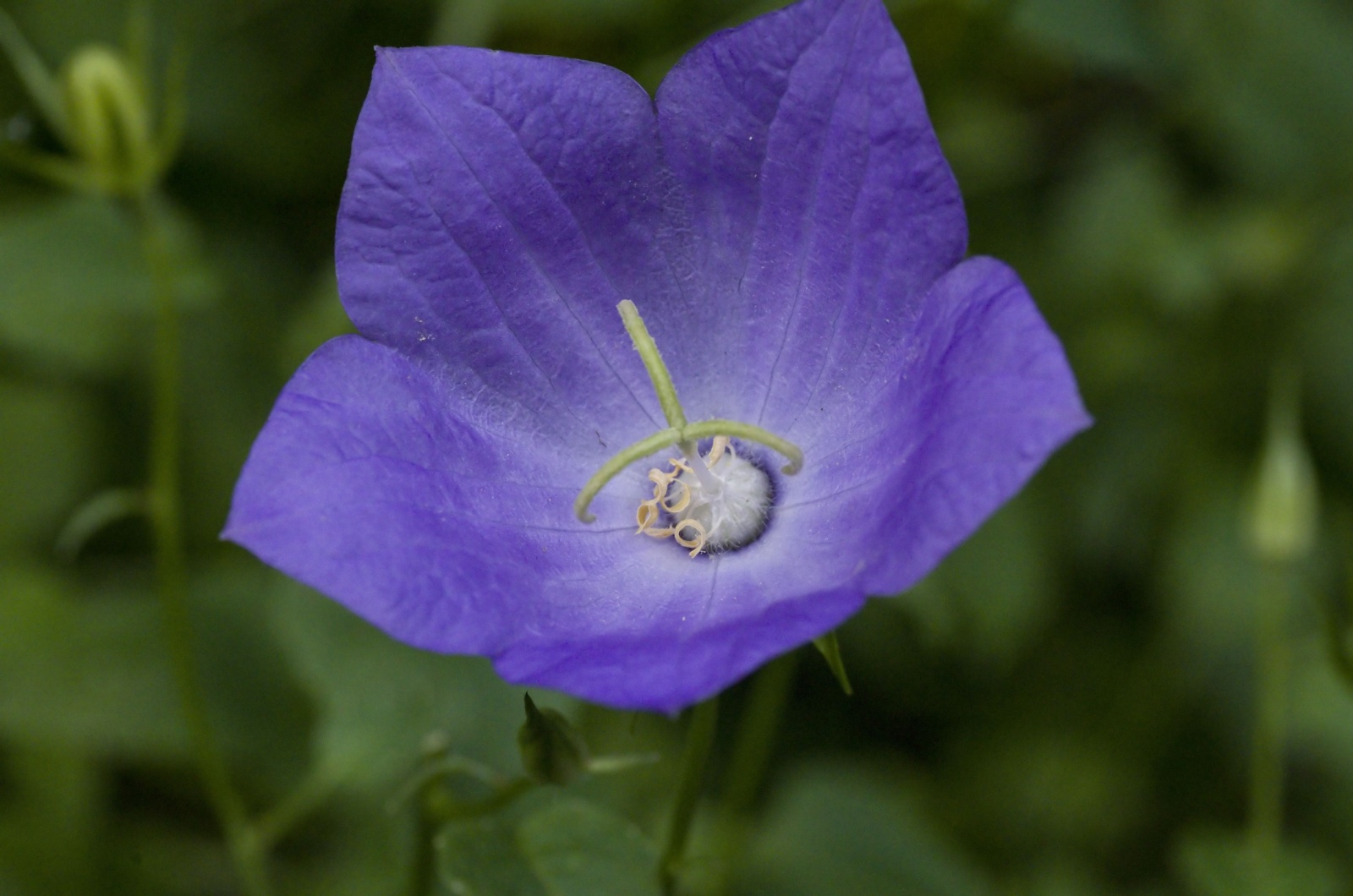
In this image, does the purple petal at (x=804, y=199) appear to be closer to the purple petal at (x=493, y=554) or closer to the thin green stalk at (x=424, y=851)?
the purple petal at (x=493, y=554)

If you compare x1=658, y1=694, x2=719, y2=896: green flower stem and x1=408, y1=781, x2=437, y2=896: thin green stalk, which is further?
x1=408, y1=781, x2=437, y2=896: thin green stalk

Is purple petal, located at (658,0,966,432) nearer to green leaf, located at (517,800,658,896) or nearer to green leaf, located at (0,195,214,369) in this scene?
green leaf, located at (517,800,658,896)

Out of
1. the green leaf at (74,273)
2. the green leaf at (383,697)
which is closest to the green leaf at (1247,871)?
the green leaf at (383,697)

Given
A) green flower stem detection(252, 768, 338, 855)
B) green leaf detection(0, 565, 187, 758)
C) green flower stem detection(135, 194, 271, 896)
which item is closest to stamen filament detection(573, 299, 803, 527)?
green flower stem detection(252, 768, 338, 855)

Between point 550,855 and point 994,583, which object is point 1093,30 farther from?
point 550,855

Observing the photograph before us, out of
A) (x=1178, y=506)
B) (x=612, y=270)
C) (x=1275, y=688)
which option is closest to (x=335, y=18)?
(x=612, y=270)

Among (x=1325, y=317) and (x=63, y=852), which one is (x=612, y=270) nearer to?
(x=63, y=852)
